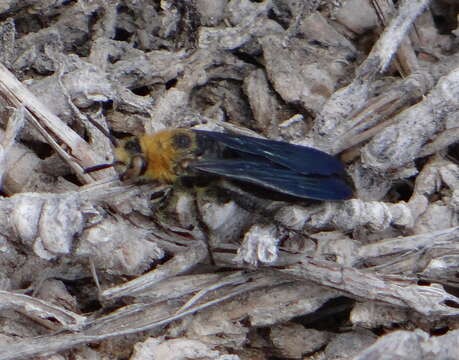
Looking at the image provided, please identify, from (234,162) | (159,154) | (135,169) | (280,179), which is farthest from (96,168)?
(280,179)

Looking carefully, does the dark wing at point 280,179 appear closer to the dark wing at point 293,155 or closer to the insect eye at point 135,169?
the dark wing at point 293,155

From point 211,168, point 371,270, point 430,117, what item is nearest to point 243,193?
point 211,168

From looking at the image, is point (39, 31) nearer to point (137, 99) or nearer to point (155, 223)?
point (137, 99)

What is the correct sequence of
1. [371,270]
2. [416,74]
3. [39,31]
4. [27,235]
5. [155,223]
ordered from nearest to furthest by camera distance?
[27,235] → [371,270] → [155,223] → [416,74] → [39,31]

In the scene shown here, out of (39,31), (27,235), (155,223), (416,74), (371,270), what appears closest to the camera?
(27,235)

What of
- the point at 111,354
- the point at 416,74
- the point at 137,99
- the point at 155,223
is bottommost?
the point at 111,354

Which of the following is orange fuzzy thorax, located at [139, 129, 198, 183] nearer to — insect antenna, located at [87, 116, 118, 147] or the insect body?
the insect body

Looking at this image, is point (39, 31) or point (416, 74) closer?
point (416, 74)

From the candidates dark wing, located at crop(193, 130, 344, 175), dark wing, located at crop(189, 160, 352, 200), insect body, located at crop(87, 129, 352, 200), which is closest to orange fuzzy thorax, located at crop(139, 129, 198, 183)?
insect body, located at crop(87, 129, 352, 200)
